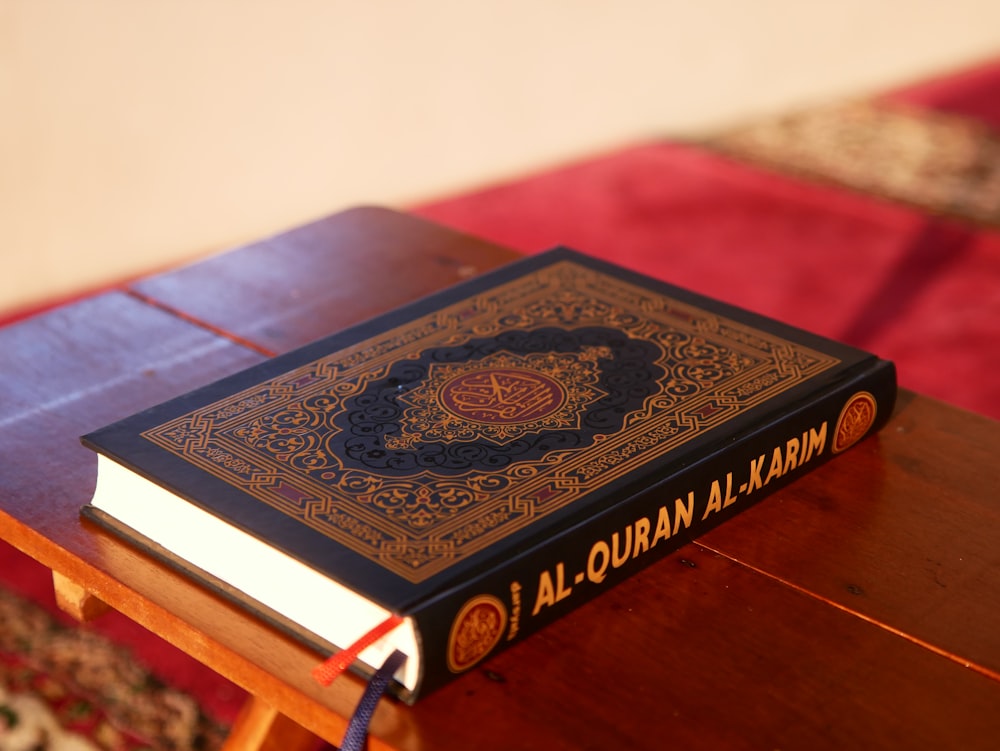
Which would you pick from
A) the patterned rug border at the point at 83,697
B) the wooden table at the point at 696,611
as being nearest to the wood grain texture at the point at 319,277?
the wooden table at the point at 696,611

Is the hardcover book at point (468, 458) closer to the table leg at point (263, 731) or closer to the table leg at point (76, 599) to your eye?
the table leg at point (76, 599)

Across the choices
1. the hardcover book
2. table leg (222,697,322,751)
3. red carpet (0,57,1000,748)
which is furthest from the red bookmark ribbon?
red carpet (0,57,1000,748)

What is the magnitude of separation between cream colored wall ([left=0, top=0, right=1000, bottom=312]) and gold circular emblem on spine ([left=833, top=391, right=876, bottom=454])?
5.26 ft

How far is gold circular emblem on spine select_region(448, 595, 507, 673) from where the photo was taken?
562mm

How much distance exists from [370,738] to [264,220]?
1990 millimetres

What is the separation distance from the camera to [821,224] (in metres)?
2.62

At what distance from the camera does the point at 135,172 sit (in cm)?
218

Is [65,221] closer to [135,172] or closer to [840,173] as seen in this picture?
[135,172]

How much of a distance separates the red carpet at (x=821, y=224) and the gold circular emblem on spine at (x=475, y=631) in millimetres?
1019

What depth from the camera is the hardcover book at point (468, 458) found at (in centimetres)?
58

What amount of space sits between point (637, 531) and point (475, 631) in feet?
0.39

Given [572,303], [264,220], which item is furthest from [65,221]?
[572,303]

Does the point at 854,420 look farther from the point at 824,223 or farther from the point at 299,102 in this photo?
the point at 824,223

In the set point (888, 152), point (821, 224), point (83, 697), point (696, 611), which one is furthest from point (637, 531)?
point (888, 152)
